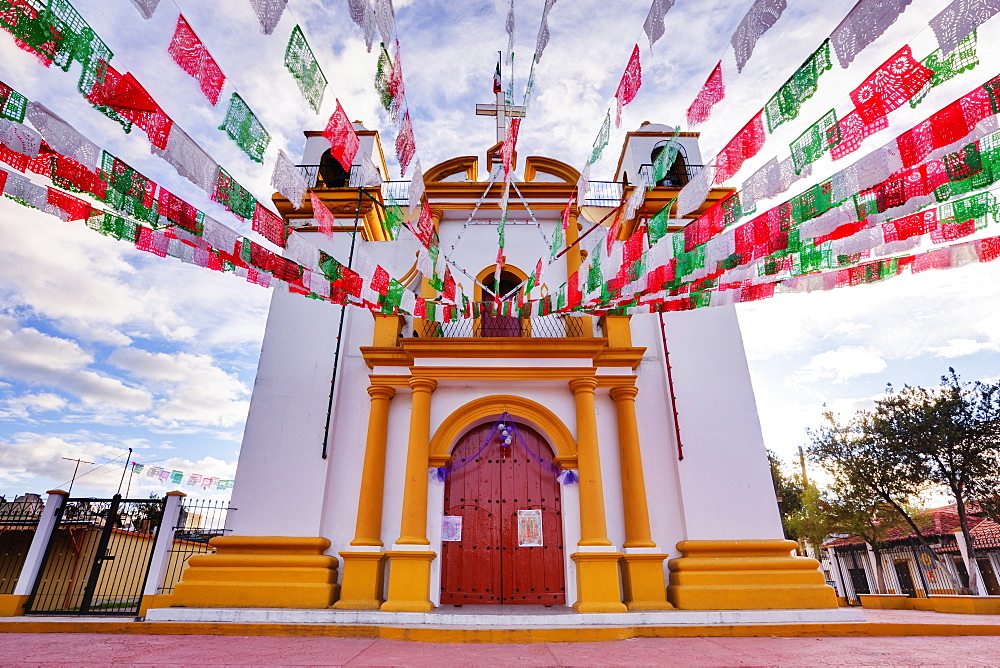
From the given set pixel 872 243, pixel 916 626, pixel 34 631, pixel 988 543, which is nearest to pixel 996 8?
pixel 872 243

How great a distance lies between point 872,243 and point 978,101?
1494mm

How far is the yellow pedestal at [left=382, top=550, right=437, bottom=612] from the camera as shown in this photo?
6.71 meters

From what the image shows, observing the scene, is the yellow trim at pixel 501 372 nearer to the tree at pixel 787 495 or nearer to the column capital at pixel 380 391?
the column capital at pixel 380 391

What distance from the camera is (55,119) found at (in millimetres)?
3486

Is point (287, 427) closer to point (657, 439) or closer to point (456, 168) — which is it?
point (657, 439)

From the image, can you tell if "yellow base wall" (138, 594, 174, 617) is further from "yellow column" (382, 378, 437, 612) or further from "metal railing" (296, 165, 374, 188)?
"metal railing" (296, 165, 374, 188)

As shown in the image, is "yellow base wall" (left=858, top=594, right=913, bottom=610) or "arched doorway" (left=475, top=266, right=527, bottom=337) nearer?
"arched doorway" (left=475, top=266, right=527, bottom=337)

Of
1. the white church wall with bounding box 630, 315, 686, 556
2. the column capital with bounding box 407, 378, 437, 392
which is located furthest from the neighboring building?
the column capital with bounding box 407, 378, 437, 392

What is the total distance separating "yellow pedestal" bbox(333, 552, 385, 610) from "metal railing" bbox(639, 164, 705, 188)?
26.2ft

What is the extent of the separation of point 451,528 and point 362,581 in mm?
1370

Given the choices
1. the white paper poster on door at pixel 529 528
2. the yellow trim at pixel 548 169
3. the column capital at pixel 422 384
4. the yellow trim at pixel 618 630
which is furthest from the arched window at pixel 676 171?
the yellow trim at pixel 618 630

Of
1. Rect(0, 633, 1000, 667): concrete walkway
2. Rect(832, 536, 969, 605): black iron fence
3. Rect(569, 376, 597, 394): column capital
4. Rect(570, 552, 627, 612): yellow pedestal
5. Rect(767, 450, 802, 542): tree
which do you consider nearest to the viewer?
Rect(0, 633, 1000, 667): concrete walkway

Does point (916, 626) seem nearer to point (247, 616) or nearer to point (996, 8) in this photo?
point (996, 8)

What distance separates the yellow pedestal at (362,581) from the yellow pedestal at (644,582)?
128 inches
